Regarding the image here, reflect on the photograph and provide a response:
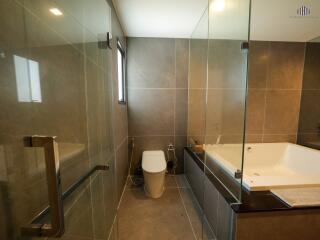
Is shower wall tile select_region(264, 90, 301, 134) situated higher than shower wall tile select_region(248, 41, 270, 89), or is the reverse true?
shower wall tile select_region(248, 41, 270, 89)

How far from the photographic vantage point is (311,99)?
267 cm

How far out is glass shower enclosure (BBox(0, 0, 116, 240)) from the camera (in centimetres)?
43

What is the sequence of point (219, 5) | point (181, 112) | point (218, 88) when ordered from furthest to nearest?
point (181, 112), point (218, 88), point (219, 5)

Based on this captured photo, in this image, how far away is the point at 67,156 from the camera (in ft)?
2.41

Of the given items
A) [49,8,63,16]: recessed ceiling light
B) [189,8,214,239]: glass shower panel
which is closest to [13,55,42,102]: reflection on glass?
[49,8,63,16]: recessed ceiling light

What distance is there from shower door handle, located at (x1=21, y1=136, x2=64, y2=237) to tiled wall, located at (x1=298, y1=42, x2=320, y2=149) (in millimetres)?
3400

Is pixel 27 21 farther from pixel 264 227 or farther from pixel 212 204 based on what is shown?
pixel 212 204

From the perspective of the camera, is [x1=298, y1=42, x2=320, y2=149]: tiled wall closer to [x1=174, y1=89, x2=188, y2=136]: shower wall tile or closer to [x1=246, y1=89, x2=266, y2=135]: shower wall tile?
[x1=246, y1=89, x2=266, y2=135]: shower wall tile

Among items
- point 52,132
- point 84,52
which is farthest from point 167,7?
point 52,132

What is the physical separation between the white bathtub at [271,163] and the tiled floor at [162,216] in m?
0.69

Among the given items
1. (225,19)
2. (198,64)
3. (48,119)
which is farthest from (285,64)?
(48,119)

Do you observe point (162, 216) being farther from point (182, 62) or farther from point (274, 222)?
point (182, 62)

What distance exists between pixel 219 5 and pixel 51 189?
1937 mm

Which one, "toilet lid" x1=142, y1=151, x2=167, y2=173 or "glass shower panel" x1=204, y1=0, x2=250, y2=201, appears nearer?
"glass shower panel" x1=204, y1=0, x2=250, y2=201
